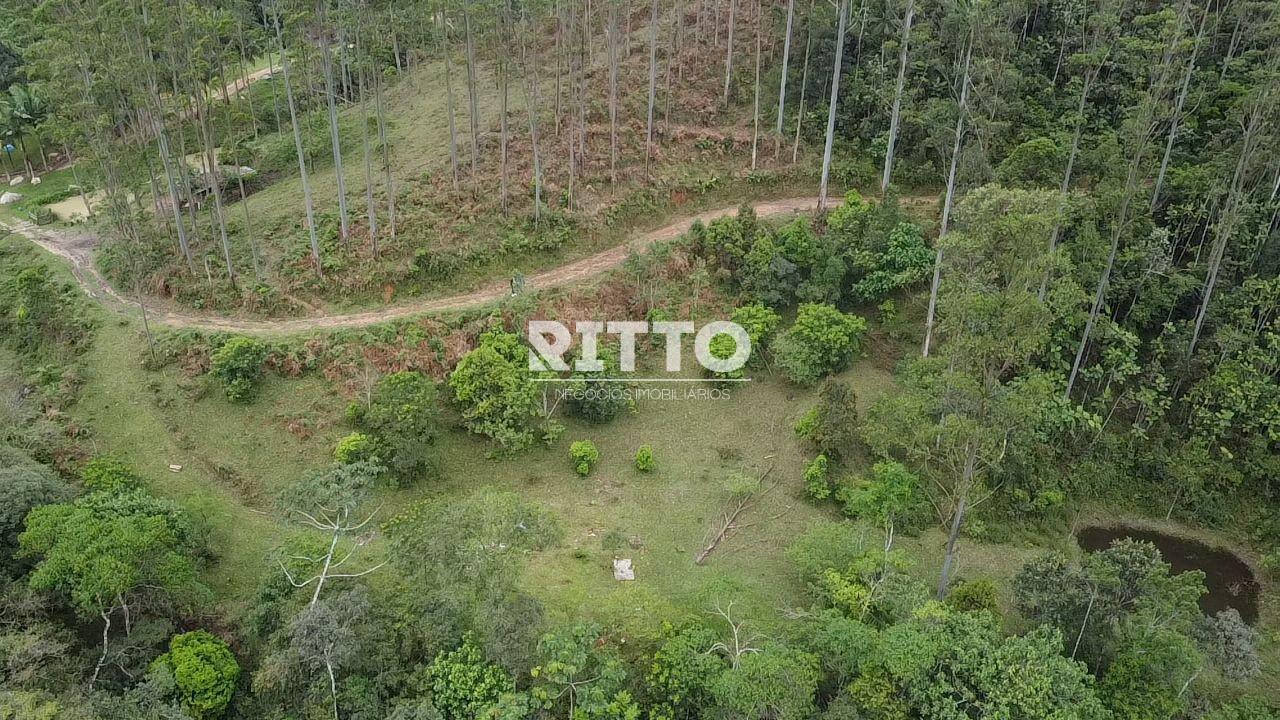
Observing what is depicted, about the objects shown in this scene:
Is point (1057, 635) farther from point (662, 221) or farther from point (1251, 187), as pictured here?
point (662, 221)

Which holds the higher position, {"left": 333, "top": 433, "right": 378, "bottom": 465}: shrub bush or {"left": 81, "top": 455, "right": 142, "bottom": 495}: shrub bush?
{"left": 81, "top": 455, "right": 142, "bottom": 495}: shrub bush

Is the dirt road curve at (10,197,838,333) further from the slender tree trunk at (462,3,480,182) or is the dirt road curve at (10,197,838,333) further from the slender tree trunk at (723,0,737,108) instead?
the slender tree trunk at (723,0,737,108)

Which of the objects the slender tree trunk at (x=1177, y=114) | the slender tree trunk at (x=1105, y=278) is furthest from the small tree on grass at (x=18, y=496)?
the slender tree trunk at (x=1177, y=114)

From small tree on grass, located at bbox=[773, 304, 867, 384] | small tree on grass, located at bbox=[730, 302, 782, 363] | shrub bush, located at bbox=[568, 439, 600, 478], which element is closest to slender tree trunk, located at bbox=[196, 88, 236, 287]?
shrub bush, located at bbox=[568, 439, 600, 478]

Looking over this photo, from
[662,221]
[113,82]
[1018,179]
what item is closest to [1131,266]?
[1018,179]

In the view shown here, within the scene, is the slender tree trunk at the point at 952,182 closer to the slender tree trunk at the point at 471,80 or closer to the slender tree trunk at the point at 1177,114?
the slender tree trunk at the point at 1177,114

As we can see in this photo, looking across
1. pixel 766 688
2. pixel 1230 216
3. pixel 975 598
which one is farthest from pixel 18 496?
pixel 1230 216
